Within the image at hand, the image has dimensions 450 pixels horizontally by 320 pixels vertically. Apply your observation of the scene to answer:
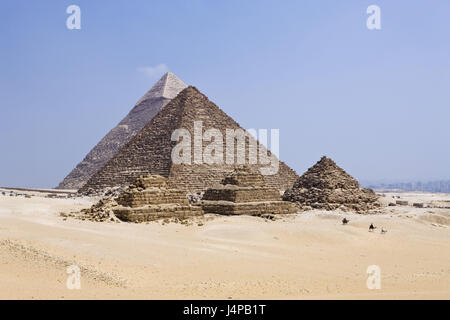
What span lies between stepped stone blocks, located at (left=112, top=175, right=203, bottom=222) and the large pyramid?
22405 millimetres

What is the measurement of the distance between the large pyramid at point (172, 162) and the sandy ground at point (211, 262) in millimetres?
26269

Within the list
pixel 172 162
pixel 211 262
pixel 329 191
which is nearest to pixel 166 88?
pixel 172 162

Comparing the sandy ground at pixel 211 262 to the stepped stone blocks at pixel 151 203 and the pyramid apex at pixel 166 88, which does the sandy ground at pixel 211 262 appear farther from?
the pyramid apex at pixel 166 88

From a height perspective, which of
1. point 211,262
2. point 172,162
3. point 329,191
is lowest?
point 211,262

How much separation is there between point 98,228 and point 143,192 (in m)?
4.00

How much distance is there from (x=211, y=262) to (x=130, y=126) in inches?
2913

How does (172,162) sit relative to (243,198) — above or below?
above

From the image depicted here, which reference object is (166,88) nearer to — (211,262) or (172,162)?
(172,162)

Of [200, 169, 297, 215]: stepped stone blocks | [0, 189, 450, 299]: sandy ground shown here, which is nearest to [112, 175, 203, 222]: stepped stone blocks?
[0, 189, 450, 299]: sandy ground

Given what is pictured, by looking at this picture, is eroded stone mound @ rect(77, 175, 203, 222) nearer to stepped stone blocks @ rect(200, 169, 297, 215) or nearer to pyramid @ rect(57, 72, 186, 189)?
stepped stone blocks @ rect(200, 169, 297, 215)

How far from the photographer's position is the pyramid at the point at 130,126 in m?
77.0

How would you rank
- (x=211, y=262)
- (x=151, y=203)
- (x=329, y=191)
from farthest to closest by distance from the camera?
(x=329, y=191) < (x=151, y=203) < (x=211, y=262)

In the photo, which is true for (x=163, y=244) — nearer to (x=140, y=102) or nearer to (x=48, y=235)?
(x=48, y=235)

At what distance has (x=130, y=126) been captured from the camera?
82.1 m
